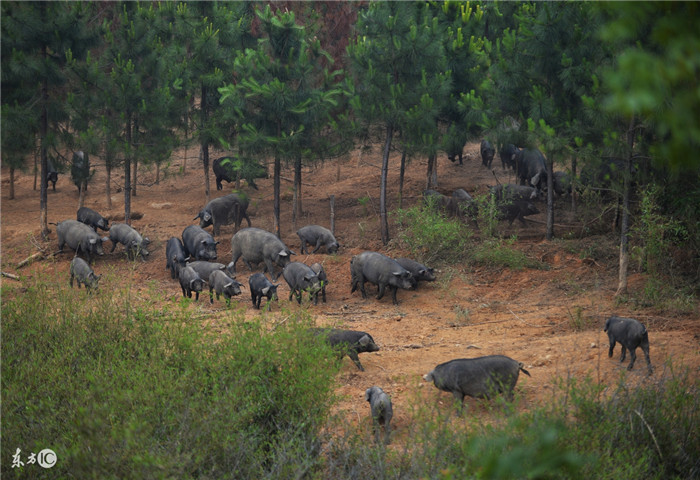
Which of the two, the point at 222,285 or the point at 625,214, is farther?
the point at 222,285

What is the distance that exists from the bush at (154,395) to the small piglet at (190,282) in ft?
18.9

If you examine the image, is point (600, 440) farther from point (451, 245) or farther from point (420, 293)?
point (451, 245)

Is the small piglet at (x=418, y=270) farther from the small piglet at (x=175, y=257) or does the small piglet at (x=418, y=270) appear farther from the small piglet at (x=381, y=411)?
the small piglet at (x=381, y=411)

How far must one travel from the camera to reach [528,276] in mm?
14656

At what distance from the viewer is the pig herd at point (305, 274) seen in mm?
8188

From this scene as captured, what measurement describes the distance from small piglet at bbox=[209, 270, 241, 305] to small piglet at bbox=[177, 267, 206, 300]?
0.90ft

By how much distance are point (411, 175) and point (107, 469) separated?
20.2 m

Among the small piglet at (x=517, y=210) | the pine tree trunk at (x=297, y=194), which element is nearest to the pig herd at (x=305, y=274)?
the small piglet at (x=517, y=210)

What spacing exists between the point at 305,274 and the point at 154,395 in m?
8.20

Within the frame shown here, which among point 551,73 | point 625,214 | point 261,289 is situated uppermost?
point 551,73

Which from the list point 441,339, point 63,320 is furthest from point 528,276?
point 63,320

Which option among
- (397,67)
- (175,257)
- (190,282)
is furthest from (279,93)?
(190,282)

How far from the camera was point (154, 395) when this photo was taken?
610 cm

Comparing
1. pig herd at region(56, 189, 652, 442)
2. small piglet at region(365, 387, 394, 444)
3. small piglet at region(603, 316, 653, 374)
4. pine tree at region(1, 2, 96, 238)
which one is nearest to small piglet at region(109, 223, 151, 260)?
pig herd at region(56, 189, 652, 442)
